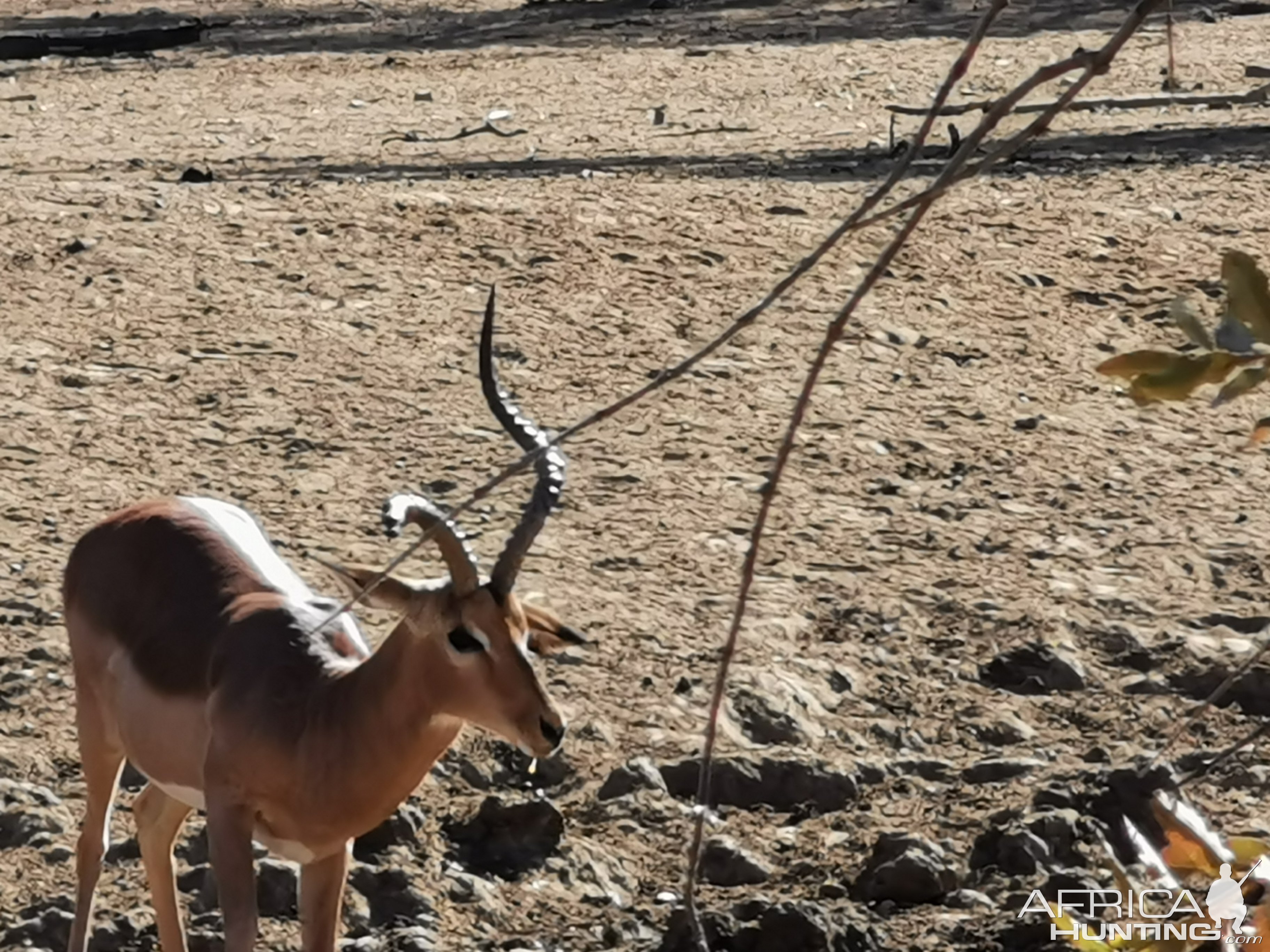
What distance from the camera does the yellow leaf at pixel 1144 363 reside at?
177cm

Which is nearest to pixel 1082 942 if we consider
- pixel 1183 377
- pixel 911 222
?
pixel 1183 377

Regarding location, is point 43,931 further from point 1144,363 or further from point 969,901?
point 1144,363

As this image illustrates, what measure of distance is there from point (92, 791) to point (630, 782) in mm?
1418

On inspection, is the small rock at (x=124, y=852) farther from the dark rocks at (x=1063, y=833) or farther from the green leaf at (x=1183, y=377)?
the green leaf at (x=1183, y=377)

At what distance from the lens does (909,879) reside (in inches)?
205

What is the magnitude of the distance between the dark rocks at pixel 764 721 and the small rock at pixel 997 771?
1.43 ft

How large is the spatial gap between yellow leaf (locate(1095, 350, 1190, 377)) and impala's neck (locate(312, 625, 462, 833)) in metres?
2.66

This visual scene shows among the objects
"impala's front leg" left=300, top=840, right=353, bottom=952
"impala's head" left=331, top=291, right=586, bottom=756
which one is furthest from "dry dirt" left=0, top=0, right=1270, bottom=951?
"impala's head" left=331, top=291, right=586, bottom=756

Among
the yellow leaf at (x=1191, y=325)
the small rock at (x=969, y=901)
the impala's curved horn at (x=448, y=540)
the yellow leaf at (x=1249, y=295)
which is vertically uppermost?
the yellow leaf at (x=1249, y=295)

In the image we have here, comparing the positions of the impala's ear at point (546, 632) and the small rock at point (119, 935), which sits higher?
the impala's ear at point (546, 632)

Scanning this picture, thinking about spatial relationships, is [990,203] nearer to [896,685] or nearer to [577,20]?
[896,685]

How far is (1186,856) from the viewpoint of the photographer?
1782mm

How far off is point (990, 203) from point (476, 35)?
675 centimetres

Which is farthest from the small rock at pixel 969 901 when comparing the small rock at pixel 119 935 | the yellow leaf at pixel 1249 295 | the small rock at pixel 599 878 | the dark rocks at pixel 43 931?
the yellow leaf at pixel 1249 295
